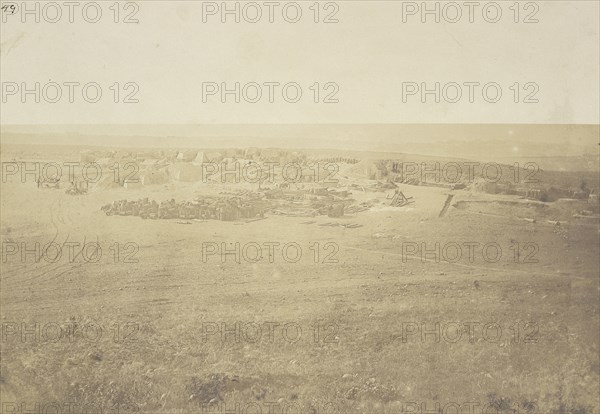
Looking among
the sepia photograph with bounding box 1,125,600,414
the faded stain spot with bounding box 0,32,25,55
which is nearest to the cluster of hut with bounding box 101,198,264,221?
the sepia photograph with bounding box 1,125,600,414

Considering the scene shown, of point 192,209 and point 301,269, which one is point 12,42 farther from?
point 301,269

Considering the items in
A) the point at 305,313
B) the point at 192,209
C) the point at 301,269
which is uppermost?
the point at 192,209

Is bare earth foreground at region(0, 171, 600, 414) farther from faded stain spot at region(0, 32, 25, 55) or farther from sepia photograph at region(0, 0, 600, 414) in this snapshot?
faded stain spot at region(0, 32, 25, 55)

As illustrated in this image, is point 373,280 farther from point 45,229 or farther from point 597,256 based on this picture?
point 45,229

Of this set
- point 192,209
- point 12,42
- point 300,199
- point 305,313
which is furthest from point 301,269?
point 12,42

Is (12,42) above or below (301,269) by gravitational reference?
above

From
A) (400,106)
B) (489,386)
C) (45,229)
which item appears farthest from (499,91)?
(45,229)

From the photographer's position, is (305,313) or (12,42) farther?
(12,42)
